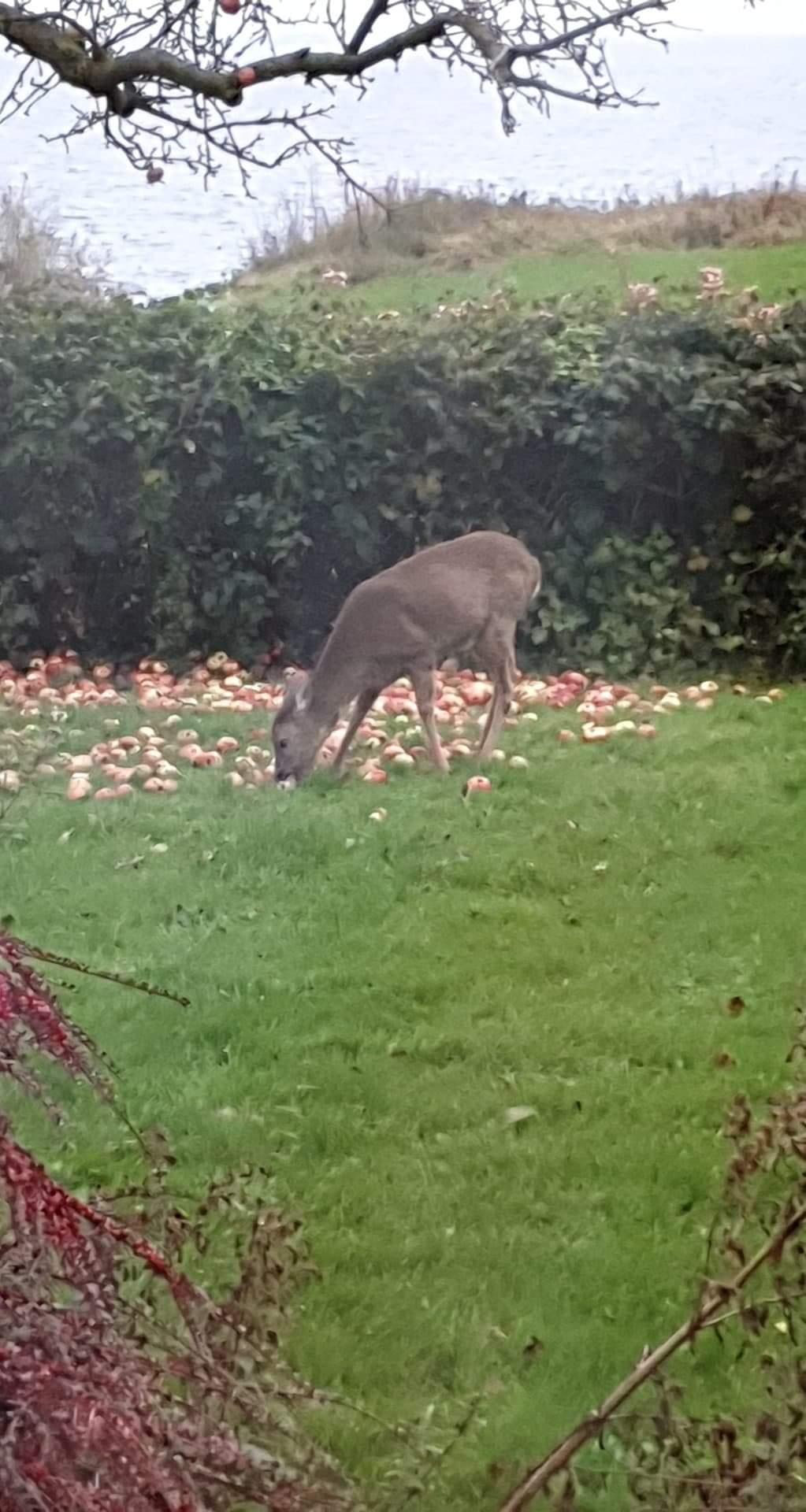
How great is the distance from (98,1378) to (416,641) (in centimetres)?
478

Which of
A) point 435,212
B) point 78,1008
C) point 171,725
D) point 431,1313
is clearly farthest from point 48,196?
point 431,1313

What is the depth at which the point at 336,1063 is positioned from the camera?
143 inches

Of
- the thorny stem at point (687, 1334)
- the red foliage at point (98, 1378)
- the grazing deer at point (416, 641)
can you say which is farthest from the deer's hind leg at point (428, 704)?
the red foliage at point (98, 1378)

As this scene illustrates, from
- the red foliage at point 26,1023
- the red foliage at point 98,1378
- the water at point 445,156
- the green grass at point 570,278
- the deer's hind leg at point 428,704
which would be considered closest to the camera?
the red foliage at point 98,1378

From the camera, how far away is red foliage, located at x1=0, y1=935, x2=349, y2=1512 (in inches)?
39.5

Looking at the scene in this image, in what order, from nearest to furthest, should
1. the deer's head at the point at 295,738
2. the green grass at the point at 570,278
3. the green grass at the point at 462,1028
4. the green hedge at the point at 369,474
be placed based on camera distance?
the green grass at the point at 462,1028 → the deer's head at the point at 295,738 → the green hedge at the point at 369,474 → the green grass at the point at 570,278

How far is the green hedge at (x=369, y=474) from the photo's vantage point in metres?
7.25

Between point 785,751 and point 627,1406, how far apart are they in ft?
11.8

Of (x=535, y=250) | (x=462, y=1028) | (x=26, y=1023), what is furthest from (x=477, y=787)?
(x=26, y=1023)

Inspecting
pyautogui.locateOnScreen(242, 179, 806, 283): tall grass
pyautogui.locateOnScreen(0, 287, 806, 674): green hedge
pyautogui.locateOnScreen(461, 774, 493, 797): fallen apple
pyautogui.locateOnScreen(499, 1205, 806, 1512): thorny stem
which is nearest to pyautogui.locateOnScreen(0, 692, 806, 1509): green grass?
pyautogui.locateOnScreen(461, 774, 493, 797): fallen apple

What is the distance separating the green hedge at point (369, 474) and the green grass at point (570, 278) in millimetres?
612

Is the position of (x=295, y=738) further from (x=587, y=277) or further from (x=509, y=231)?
(x=509, y=231)

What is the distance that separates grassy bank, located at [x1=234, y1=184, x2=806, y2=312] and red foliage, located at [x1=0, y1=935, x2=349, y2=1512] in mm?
6922

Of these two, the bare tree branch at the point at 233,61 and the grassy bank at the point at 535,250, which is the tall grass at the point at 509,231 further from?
the bare tree branch at the point at 233,61
